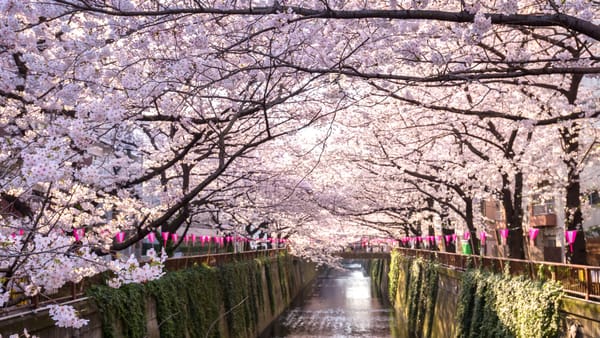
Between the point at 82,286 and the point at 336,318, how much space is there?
3036cm

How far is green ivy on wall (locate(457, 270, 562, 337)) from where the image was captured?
1268 centimetres

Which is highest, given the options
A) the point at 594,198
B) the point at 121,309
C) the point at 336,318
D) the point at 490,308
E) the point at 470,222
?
the point at 594,198

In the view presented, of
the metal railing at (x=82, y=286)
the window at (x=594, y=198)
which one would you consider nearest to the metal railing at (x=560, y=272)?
the metal railing at (x=82, y=286)

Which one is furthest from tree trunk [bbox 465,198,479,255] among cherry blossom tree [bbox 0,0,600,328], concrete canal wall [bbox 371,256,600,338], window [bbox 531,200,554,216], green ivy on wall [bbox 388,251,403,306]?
green ivy on wall [bbox 388,251,403,306]

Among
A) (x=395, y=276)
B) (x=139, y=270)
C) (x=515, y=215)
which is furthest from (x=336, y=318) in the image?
(x=139, y=270)

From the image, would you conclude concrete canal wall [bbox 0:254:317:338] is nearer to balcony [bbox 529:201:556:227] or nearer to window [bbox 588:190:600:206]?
balcony [bbox 529:201:556:227]

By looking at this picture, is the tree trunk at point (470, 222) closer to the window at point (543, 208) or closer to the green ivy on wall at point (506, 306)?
the green ivy on wall at point (506, 306)

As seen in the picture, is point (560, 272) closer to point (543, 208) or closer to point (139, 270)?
point (139, 270)

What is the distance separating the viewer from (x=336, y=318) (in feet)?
135

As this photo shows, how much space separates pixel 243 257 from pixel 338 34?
952 inches

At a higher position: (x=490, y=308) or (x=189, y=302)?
(x=189, y=302)

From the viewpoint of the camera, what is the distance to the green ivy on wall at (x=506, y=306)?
12680 mm

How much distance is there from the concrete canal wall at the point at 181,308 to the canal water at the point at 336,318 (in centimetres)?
141

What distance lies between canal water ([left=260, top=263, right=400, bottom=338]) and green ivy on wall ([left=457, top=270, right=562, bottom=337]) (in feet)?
46.4
